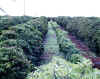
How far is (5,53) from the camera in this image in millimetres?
3029

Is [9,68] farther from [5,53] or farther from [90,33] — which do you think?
[90,33]

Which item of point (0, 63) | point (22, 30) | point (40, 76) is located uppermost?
point (22, 30)

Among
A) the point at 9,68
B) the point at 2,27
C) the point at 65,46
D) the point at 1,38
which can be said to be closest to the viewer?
the point at 9,68

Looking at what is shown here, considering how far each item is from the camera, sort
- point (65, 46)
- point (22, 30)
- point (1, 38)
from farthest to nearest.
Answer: point (65, 46), point (22, 30), point (1, 38)

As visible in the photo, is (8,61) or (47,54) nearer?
(8,61)

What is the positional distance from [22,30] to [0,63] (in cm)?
286

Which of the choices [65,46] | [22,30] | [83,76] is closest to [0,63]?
[83,76]

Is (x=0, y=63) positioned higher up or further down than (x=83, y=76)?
further down

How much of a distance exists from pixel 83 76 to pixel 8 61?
198cm

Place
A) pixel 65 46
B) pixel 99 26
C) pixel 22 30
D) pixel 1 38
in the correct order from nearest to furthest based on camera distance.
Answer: pixel 1 38 → pixel 22 30 → pixel 65 46 → pixel 99 26

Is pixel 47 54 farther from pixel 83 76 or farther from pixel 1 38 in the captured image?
pixel 83 76

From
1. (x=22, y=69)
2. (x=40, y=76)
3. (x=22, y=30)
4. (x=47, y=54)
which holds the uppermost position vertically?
(x=22, y=30)

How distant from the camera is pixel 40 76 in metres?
1.61

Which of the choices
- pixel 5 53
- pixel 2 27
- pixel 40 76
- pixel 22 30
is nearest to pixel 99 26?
pixel 22 30
